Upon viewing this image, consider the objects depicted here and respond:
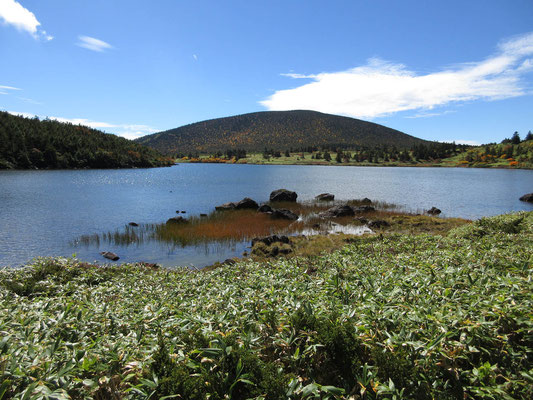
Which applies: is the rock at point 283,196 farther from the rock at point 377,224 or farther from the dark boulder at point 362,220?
the rock at point 377,224

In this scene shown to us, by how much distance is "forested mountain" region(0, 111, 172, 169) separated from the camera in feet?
335

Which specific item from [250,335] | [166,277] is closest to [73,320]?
[250,335]

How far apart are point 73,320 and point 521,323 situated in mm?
7380

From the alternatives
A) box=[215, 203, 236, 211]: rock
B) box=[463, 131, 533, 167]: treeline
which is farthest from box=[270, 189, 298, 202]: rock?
box=[463, 131, 533, 167]: treeline

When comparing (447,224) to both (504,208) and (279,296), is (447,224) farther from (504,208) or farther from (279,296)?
(279,296)

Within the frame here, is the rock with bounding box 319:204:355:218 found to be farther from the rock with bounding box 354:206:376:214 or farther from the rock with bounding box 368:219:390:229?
the rock with bounding box 368:219:390:229

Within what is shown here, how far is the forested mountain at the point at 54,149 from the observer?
335ft

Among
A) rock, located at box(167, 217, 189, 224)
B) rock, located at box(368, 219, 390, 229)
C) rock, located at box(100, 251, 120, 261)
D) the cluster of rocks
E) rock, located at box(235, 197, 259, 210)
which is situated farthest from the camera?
rock, located at box(235, 197, 259, 210)

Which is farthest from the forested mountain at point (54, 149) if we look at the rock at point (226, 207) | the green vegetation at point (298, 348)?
the green vegetation at point (298, 348)

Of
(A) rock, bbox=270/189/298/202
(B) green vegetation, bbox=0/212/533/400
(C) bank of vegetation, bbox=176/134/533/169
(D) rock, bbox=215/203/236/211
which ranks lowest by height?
(D) rock, bbox=215/203/236/211

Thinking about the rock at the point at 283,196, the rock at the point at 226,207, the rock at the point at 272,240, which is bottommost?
the rock at the point at 272,240

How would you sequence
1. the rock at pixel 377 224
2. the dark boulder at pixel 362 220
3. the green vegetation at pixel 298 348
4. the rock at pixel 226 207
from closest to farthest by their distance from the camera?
1. the green vegetation at pixel 298 348
2. the rock at pixel 377 224
3. the dark boulder at pixel 362 220
4. the rock at pixel 226 207

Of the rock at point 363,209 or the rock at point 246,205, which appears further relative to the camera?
the rock at point 246,205

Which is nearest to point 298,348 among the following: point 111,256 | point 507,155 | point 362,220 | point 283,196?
point 111,256
